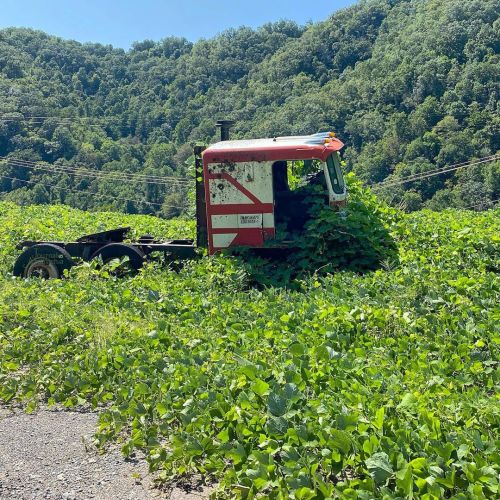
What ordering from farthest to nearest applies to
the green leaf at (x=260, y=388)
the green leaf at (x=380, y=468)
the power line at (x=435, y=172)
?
the power line at (x=435, y=172) < the green leaf at (x=260, y=388) < the green leaf at (x=380, y=468)

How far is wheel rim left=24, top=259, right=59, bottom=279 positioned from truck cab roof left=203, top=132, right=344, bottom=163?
120 inches

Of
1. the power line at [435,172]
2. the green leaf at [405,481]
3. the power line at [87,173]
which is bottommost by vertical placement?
the green leaf at [405,481]

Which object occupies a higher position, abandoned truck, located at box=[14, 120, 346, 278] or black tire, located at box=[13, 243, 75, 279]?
abandoned truck, located at box=[14, 120, 346, 278]

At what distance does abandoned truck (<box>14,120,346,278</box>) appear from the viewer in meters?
8.80

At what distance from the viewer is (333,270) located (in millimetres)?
8703

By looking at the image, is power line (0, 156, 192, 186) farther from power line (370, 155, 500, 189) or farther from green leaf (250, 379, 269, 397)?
green leaf (250, 379, 269, 397)

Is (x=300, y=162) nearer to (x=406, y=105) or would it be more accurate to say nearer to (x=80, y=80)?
(x=406, y=105)

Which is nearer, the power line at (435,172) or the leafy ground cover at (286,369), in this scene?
the leafy ground cover at (286,369)

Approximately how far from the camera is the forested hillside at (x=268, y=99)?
172ft

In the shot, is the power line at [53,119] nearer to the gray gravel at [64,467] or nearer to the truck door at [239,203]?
the truck door at [239,203]

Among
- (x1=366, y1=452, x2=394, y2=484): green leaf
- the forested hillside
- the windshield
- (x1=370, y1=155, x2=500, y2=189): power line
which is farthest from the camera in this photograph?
the forested hillside

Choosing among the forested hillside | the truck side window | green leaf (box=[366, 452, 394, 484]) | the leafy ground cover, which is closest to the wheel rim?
the leafy ground cover

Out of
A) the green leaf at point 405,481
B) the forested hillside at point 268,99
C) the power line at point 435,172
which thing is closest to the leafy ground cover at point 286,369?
the green leaf at point 405,481

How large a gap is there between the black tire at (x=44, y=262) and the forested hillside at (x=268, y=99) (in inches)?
1361
